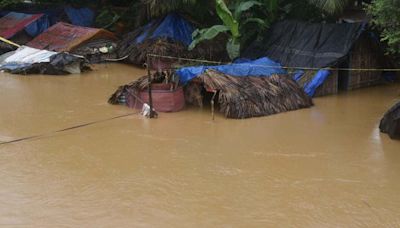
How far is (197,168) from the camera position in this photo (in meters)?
7.66

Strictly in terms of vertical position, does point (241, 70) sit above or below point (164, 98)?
above

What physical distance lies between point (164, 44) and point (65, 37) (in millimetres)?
4067

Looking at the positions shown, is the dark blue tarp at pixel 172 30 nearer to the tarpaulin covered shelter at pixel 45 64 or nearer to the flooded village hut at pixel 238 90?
the tarpaulin covered shelter at pixel 45 64

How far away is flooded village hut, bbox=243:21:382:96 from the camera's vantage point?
11977mm

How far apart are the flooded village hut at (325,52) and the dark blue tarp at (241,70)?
2.23ft

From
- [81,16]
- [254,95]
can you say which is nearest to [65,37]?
[81,16]

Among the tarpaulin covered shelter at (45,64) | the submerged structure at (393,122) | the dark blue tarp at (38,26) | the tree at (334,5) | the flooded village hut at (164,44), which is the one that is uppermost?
the tree at (334,5)

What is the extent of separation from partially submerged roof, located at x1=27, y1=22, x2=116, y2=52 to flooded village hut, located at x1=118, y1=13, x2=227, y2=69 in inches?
35.6

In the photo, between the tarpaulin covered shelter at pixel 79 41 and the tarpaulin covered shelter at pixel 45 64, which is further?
the tarpaulin covered shelter at pixel 79 41

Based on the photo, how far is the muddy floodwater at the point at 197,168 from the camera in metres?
6.15

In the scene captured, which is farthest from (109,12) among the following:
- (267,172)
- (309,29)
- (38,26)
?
(267,172)

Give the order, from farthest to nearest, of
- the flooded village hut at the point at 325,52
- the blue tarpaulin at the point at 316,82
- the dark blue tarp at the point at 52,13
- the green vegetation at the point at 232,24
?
the dark blue tarp at the point at 52,13 < the green vegetation at the point at 232,24 < the flooded village hut at the point at 325,52 < the blue tarpaulin at the point at 316,82

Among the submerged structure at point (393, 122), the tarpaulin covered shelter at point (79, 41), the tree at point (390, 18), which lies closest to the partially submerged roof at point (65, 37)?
the tarpaulin covered shelter at point (79, 41)

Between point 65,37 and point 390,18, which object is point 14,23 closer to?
point 65,37
